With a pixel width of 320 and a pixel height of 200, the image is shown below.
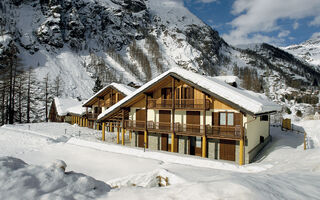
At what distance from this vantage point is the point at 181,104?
1623cm

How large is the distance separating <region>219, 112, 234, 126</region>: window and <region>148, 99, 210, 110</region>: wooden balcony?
5.02 feet

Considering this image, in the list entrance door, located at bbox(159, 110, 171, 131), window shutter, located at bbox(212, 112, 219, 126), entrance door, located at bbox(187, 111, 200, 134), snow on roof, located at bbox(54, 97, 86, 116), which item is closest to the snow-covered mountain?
snow on roof, located at bbox(54, 97, 86, 116)

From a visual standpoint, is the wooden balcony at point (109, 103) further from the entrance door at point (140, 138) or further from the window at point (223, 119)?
the window at point (223, 119)

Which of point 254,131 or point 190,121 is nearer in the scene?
point 254,131

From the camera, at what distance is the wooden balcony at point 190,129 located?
13.8 metres

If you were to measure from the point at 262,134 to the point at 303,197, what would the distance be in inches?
646

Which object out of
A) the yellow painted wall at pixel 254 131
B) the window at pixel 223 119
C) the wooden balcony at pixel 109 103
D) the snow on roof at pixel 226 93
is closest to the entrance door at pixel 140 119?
the snow on roof at pixel 226 93

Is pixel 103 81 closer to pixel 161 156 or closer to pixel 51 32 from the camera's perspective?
pixel 51 32

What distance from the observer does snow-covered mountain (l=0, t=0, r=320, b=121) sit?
74438mm

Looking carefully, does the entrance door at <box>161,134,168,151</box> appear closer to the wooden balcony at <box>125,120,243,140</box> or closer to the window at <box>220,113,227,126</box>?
the wooden balcony at <box>125,120,243,140</box>

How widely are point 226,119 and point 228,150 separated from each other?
2.74 metres

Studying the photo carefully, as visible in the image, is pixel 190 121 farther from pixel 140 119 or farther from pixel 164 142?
pixel 140 119

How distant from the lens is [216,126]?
556 inches

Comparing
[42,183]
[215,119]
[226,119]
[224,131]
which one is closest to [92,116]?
[215,119]
